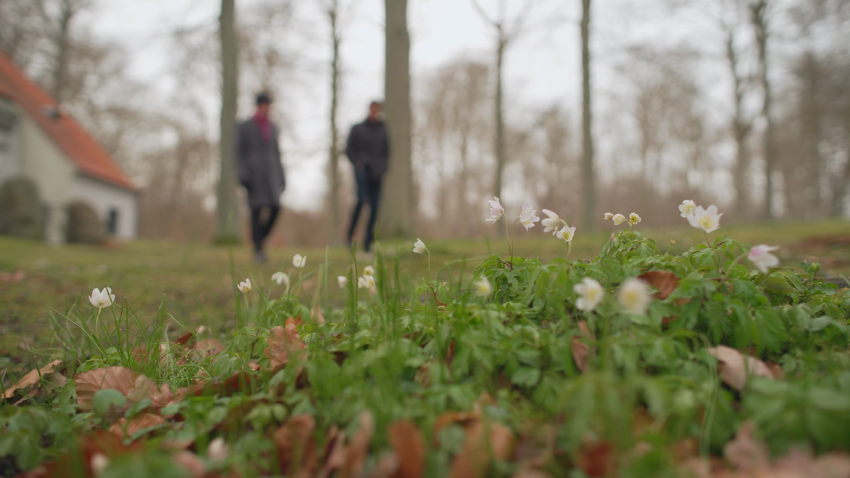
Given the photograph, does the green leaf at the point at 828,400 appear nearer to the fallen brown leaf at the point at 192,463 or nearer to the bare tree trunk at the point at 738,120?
the fallen brown leaf at the point at 192,463

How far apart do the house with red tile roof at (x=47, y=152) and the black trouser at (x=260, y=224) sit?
11.0 meters

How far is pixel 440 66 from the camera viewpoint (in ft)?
80.7

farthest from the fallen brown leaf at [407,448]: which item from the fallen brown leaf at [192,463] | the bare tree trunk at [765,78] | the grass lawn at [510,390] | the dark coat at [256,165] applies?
the bare tree trunk at [765,78]

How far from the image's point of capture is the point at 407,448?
99cm

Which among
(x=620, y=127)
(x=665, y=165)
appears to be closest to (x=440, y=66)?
(x=620, y=127)

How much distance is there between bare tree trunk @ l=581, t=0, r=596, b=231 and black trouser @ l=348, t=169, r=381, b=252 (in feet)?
24.6

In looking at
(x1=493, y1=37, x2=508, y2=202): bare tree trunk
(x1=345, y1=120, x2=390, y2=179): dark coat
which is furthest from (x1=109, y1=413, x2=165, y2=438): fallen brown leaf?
(x1=493, y1=37, x2=508, y2=202): bare tree trunk

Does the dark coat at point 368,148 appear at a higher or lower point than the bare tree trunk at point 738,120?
lower

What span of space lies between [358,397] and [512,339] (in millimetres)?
435

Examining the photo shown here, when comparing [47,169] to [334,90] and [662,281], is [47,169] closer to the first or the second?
[334,90]

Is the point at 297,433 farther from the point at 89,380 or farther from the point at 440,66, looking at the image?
the point at 440,66

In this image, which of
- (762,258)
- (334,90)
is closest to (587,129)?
(334,90)

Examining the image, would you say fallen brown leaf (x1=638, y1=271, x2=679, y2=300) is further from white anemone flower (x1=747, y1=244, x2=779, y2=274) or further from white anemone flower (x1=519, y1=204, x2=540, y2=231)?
white anemone flower (x1=519, y1=204, x2=540, y2=231)

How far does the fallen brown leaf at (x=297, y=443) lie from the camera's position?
111 centimetres
